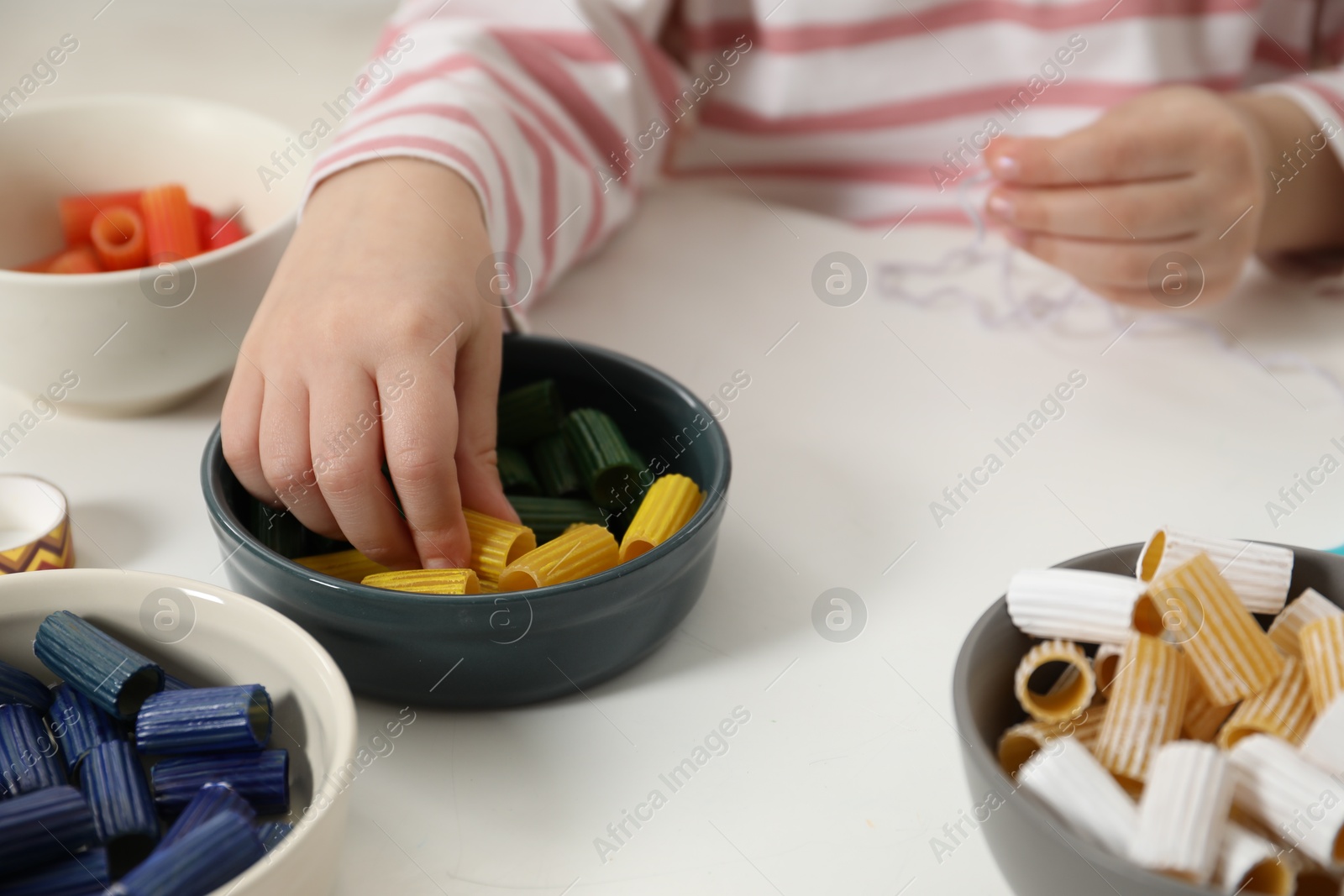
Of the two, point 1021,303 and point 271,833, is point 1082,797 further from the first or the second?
point 1021,303

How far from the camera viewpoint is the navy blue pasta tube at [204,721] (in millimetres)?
438

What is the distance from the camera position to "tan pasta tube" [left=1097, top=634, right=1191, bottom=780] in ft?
1.34

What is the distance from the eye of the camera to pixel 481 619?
0.47 meters

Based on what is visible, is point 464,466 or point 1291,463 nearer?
point 464,466

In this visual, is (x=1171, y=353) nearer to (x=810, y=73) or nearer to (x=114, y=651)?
(x=810, y=73)

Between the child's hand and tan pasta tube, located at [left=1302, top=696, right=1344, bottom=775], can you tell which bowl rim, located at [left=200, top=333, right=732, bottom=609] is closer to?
the child's hand

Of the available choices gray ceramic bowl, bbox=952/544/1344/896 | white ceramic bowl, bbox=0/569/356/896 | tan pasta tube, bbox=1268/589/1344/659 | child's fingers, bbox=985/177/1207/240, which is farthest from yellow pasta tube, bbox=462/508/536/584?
child's fingers, bbox=985/177/1207/240

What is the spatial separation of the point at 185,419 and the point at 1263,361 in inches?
27.7

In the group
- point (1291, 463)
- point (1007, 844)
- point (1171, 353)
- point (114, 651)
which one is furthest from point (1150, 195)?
point (114, 651)

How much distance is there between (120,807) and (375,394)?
212 millimetres

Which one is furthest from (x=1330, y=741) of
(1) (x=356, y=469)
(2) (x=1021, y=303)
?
(2) (x=1021, y=303)

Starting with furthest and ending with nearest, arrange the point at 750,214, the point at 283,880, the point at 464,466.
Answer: the point at 750,214 < the point at 464,466 < the point at 283,880

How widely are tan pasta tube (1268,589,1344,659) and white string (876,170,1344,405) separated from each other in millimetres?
387

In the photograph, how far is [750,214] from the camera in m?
0.94
